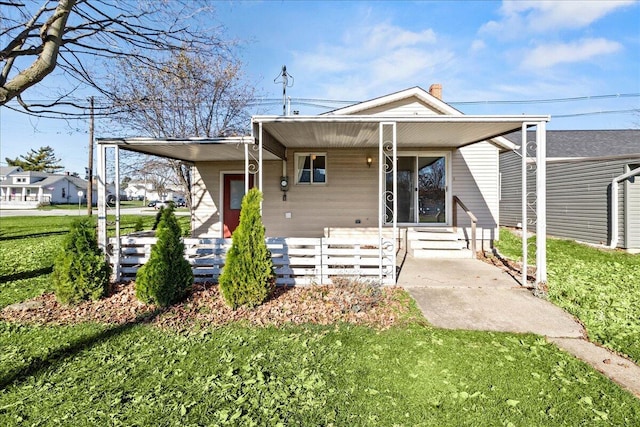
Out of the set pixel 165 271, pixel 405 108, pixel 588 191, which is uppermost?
pixel 405 108

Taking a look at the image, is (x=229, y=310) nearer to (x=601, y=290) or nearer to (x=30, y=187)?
(x=601, y=290)

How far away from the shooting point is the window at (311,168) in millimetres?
9156

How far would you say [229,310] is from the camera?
15.0 feet

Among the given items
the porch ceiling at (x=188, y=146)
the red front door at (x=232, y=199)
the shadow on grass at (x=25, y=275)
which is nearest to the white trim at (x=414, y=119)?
the porch ceiling at (x=188, y=146)

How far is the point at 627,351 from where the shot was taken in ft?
11.2

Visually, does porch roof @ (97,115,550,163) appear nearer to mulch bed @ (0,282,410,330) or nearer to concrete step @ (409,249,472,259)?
A: concrete step @ (409,249,472,259)

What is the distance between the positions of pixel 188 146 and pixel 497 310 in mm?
6233

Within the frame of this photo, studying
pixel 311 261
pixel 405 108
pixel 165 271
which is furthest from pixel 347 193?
pixel 165 271

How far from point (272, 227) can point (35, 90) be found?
5793 millimetres

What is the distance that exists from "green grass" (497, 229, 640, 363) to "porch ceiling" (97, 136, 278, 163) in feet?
18.8

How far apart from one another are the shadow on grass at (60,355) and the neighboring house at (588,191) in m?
11.8

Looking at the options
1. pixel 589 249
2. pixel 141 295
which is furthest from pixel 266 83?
pixel 589 249

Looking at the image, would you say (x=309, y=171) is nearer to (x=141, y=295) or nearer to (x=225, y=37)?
(x=225, y=37)

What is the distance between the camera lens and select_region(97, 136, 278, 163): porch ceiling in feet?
19.7
